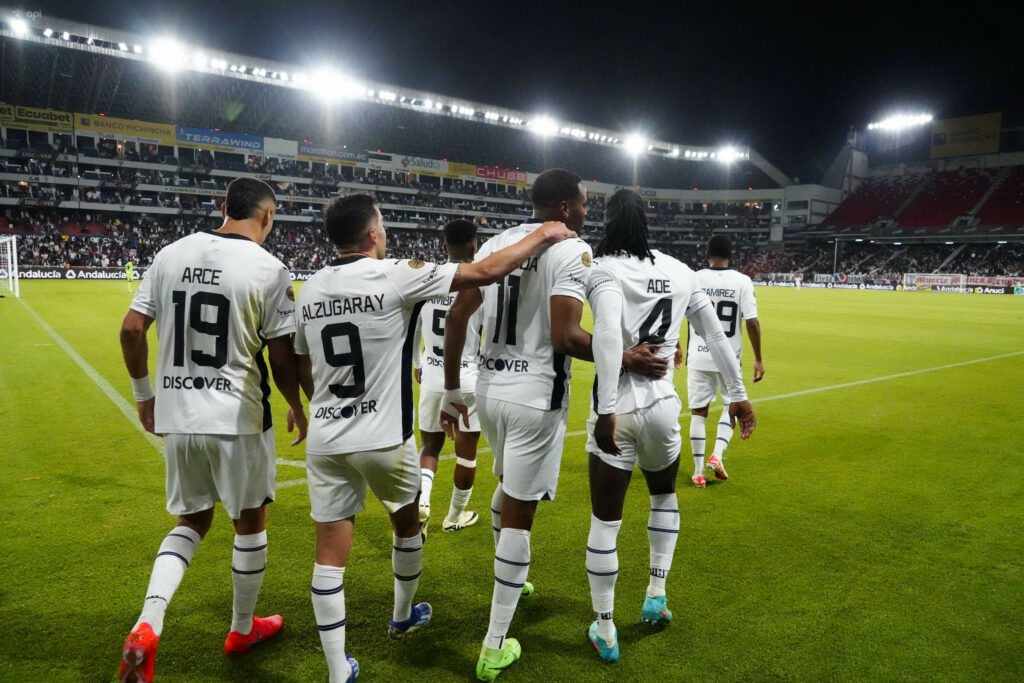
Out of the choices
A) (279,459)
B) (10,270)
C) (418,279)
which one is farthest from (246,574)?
(10,270)

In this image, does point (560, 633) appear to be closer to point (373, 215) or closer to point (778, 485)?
point (373, 215)

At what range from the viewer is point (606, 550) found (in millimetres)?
3229

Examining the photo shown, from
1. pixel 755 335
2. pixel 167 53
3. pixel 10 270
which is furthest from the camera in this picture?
pixel 167 53

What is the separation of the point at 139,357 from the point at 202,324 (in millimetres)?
433

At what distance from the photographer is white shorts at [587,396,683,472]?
3201 mm

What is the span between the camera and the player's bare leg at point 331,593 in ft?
9.25

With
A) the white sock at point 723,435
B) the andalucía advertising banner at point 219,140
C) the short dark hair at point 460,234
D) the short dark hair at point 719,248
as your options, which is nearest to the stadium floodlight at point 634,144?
the andalucía advertising banner at point 219,140

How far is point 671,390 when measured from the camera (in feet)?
11.0

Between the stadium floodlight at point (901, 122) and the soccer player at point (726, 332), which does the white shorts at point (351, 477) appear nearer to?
the soccer player at point (726, 332)

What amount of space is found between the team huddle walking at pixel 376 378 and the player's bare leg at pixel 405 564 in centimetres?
1

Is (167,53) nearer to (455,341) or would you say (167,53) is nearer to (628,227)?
(455,341)

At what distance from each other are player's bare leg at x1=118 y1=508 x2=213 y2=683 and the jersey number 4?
0.77 metres

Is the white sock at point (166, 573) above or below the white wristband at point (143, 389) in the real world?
below

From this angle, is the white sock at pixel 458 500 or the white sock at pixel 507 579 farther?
the white sock at pixel 458 500
